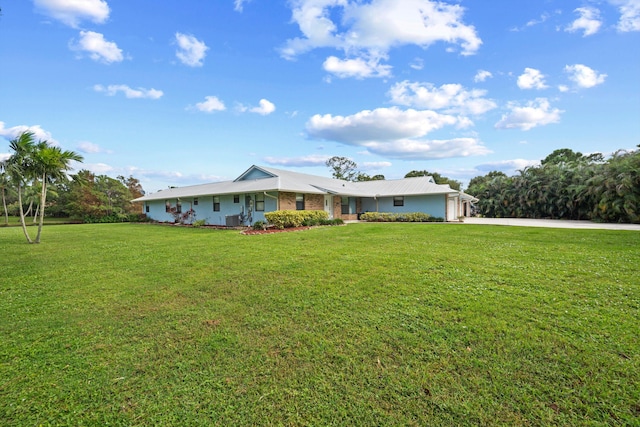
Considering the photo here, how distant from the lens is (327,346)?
9.93 feet

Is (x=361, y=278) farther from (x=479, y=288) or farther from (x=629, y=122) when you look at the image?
(x=629, y=122)

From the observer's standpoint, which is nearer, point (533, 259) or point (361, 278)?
point (361, 278)

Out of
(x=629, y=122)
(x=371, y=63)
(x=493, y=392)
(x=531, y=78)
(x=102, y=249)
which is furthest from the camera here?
(x=629, y=122)

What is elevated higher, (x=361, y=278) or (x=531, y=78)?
(x=531, y=78)

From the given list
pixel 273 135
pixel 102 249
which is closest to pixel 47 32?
pixel 102 249

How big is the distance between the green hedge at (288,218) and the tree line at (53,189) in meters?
8.93

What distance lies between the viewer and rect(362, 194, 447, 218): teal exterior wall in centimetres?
2156

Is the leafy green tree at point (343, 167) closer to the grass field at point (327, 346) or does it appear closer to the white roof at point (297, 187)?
the white roof at point (297, 187)

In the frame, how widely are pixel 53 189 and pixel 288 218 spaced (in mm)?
34543

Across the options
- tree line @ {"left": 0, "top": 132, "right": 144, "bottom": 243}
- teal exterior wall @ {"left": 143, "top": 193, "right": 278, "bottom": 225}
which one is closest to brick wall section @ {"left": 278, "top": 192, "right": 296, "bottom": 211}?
teal exterior wall @ {"left": 143, "top": 193, "right": 278, "bottom": 225}

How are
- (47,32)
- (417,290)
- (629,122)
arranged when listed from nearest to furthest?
(417,290) → (47,32) → (629,122)

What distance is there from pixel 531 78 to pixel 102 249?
2002 centimetres

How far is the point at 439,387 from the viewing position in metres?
2.37

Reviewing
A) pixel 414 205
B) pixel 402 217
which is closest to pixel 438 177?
pixel 414 205
